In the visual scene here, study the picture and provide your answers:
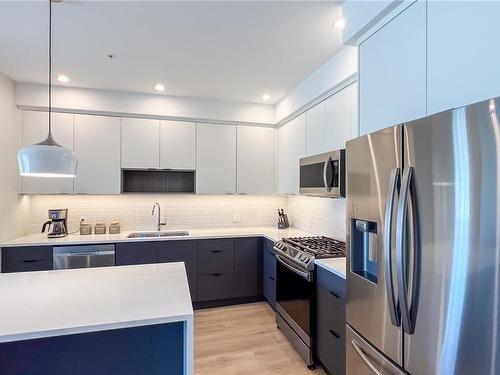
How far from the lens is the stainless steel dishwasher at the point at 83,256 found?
2988 millimetres

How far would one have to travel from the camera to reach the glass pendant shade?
1.44 m

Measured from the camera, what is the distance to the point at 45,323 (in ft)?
3.92

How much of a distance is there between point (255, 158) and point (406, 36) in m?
2.61

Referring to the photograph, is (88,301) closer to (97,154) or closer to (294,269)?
(294,269)

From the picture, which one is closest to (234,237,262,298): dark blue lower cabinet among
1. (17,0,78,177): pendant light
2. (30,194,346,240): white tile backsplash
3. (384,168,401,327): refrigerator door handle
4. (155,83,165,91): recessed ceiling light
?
(30,194,346,240): white tile backsplash

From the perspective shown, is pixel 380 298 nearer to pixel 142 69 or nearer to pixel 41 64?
pixel 142 69

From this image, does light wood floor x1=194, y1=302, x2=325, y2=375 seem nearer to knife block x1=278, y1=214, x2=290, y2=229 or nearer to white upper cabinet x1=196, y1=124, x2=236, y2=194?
knife block x1=278, y1=214, x2=290, y2=229

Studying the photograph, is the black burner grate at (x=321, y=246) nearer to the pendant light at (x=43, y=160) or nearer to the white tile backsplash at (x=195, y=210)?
the white tile backsplash at (x=195, y=210)

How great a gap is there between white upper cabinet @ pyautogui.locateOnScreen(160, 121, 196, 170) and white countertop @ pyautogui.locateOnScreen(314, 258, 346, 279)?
2157 mm

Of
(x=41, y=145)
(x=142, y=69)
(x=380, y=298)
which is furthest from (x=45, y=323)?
(x=142, y=69)

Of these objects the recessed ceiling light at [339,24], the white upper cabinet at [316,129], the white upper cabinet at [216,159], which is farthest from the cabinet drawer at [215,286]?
the recessed ceiling light at [339,24]

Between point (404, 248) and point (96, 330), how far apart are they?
1.31 m

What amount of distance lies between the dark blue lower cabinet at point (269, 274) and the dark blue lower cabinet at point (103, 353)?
1.82 m

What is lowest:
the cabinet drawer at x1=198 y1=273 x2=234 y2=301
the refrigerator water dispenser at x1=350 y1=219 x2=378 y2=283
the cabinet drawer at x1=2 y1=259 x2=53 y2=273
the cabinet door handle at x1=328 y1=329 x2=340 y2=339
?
the cabinet drawer at x1=198 y1=273 x2=234 y2=301
